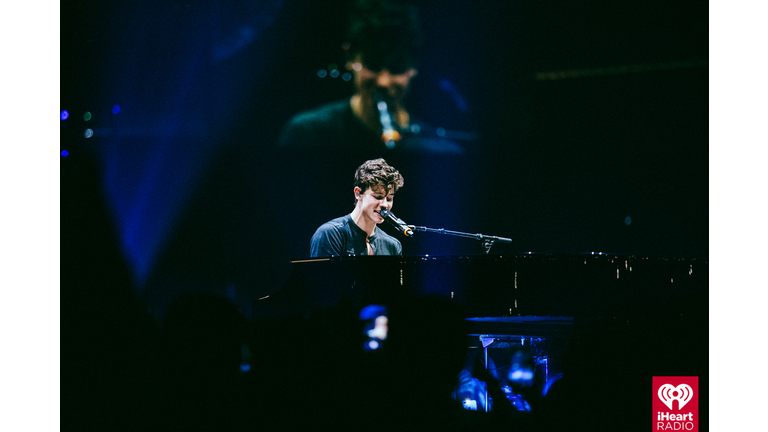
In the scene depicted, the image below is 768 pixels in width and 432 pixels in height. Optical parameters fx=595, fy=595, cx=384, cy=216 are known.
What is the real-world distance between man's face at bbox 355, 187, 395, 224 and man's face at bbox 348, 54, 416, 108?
40.1 inches

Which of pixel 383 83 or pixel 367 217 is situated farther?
pixel 383 83

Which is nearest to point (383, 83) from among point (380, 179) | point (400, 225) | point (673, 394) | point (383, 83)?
point (383, 83)

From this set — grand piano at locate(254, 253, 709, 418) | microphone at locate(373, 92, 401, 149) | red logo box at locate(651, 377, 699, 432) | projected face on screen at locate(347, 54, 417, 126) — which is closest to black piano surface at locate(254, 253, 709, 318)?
grand piano at locate(254, 253, 709, 418)

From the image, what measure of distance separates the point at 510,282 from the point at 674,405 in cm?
108

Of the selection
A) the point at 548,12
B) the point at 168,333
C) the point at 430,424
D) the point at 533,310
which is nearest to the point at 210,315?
the point at 168,333

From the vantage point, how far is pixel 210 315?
386cm

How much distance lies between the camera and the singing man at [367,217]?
141 inches

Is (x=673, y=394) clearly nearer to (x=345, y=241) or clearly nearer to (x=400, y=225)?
(x=400, y=225)

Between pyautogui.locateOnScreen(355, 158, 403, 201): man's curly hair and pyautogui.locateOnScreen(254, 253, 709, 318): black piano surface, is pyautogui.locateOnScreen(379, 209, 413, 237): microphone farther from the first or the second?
pyautogui.locateOnScreen(355, 158, 403, 201): man's curly hair

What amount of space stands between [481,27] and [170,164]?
247 centimetres

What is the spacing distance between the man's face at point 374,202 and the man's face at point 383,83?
1.02 m

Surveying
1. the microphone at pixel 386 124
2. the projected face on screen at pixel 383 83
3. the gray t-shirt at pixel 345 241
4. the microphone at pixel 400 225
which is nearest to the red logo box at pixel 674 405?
the microphone at pixel 400 225

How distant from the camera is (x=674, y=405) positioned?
304 cm

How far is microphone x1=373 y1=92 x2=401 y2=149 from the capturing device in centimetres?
446
